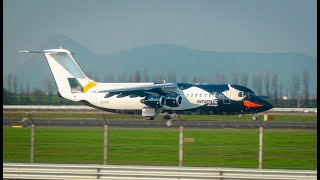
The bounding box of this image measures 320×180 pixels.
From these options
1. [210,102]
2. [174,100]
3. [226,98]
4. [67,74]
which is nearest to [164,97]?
[174,100]

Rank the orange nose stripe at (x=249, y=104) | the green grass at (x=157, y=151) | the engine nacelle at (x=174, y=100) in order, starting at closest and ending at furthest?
the green grass at (x=157, y=151)
the orange nose stripe at (x=249, y=104)
the engine nacelle at (x=174, y=100)

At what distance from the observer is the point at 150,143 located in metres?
22.8

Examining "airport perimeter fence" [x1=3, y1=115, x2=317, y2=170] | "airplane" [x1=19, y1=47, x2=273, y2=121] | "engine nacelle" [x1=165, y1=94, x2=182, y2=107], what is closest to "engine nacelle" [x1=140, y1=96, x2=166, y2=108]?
"airplane" [x1=19, y1=47, x2=273, y2=121]

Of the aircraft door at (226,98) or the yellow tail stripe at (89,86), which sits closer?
the aircraft door at (226,98)

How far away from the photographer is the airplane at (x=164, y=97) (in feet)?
164

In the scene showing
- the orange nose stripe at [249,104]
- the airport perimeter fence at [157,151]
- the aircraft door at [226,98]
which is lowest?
the airport perimeter fence at [157,151]

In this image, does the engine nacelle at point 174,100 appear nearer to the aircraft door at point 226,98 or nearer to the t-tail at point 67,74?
the aircraft door at point 226,98

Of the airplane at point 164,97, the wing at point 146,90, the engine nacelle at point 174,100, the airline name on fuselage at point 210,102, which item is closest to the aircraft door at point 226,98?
the airplane at point 164,97

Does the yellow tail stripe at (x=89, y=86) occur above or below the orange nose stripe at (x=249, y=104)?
above

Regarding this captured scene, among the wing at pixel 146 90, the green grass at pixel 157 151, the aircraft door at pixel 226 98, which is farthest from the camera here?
the wing at pixel 146 90

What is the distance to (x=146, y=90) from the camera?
52.7 metres

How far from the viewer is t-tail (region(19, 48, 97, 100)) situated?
56.1 m

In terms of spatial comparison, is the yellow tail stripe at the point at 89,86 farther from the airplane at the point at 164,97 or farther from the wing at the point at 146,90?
the wing at the point at 146,90

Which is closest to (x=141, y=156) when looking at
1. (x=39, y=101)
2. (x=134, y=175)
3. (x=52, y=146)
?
(x=52, y=146)
